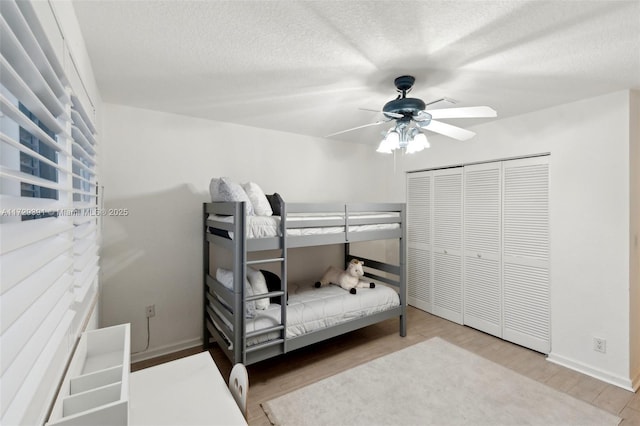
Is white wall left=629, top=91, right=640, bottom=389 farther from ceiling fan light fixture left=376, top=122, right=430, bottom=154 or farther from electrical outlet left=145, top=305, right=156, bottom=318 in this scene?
electrical outlet left=145, top=305, right=156, bottom=318

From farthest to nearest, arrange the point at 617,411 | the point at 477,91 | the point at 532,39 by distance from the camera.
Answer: the point at 477,91, the point at 617,411, the point at 532,39

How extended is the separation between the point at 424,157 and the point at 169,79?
9.73 ft

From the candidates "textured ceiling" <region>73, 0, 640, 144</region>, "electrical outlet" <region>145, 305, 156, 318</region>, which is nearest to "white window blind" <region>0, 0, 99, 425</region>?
"textured ceiling" <region>73, 0, 640, 144</region>

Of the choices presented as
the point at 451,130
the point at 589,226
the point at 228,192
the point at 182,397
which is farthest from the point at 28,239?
the point at 589,226

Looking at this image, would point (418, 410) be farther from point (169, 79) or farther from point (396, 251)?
point (169, 79)

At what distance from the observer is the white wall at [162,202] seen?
2.64 meters

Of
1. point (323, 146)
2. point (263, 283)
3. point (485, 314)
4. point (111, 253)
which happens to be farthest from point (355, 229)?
point (111, 253)

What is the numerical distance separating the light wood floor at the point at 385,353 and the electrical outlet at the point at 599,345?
0.25m

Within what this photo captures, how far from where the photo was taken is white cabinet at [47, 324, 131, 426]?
2.86ft

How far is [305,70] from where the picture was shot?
1.97m

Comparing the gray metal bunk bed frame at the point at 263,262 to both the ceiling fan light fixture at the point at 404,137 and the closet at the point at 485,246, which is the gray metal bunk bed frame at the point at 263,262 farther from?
the ceiling fan light fixture at the point at 404,137

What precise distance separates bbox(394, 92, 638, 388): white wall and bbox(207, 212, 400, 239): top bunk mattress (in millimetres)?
1594

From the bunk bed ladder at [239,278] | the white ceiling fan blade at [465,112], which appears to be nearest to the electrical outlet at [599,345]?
the white ceiling fan blade at [465,112]

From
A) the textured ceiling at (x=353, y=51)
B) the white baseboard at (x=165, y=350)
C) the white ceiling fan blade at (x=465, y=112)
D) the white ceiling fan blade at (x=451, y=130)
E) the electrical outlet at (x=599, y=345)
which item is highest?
the textured ceiling at (x=353, y=51)
